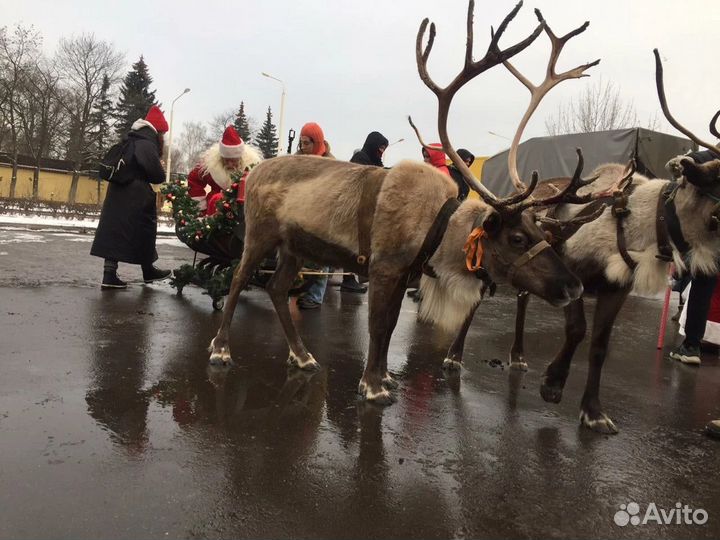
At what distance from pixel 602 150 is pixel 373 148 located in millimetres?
6479

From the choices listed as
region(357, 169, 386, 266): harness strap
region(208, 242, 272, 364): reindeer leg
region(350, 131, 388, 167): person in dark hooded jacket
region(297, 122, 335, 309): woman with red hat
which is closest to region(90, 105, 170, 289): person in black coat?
region(297, 122, 335, 309): woman with red hat

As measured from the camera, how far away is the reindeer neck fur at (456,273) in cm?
438

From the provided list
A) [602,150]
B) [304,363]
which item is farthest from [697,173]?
[602,150]

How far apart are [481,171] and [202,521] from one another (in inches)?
595

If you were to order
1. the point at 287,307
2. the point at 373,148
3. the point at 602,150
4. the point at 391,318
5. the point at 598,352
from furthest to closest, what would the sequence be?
the point at 602,150 < the point at 373,148 < the point at 287,307 < the point at 391,318 < the point at 598,352

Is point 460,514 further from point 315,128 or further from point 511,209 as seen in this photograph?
point 315,128

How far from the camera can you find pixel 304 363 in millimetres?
5066

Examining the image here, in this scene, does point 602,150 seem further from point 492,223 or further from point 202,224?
point 492,223

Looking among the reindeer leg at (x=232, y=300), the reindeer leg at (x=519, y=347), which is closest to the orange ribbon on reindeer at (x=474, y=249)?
the reindeer leg at (x=519, y=347)

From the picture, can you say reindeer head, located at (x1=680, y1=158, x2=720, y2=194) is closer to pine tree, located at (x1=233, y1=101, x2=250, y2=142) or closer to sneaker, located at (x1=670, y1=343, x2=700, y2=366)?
sneaker, located at (x1=670, y1=343, x2=700, y2=366)

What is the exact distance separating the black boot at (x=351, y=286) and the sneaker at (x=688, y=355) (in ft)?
16.9

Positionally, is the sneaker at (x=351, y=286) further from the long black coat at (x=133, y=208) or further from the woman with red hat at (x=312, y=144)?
the long black coat at (x=133, y=208)

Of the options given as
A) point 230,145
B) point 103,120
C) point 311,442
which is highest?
point 103,120

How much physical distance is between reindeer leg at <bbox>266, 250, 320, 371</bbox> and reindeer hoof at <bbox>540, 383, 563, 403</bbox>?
199cm
